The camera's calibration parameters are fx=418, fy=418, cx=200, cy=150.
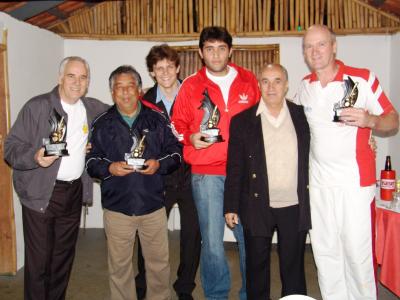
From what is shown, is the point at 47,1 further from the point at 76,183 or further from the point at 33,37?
the point at 76,183

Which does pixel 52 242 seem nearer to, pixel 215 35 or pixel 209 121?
pixel 209 121

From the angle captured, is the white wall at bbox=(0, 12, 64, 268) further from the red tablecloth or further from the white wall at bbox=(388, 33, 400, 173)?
→ the white wall at bbox=(388, 33, 400, 173)

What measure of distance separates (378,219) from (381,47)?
270 centimetres

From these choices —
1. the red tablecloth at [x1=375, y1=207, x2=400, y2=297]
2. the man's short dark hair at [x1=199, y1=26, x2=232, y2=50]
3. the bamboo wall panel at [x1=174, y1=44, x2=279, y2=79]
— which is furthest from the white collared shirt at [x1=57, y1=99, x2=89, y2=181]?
the bamboo wall panel at [x1=174, y1=44, x2=279, y2=79]

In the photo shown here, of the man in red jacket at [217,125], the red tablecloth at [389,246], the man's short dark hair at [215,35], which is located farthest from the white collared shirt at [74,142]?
the red tablecloth at [389,246]

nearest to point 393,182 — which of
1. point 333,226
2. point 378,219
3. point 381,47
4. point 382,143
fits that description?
point 378,219

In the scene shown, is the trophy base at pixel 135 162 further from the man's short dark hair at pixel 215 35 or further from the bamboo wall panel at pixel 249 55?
the bamboo wall panel at pixel 249 55

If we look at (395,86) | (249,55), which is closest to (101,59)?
(249,55)

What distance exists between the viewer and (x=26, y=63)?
456 centimetres

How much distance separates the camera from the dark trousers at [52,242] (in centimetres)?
302

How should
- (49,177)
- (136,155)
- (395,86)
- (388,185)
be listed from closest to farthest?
(136,155), (49,177), (388,185), (395,86)

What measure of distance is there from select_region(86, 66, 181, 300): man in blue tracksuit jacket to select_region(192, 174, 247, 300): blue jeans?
28 cm

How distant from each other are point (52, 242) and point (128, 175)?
781mm

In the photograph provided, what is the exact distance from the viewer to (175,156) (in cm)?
313
